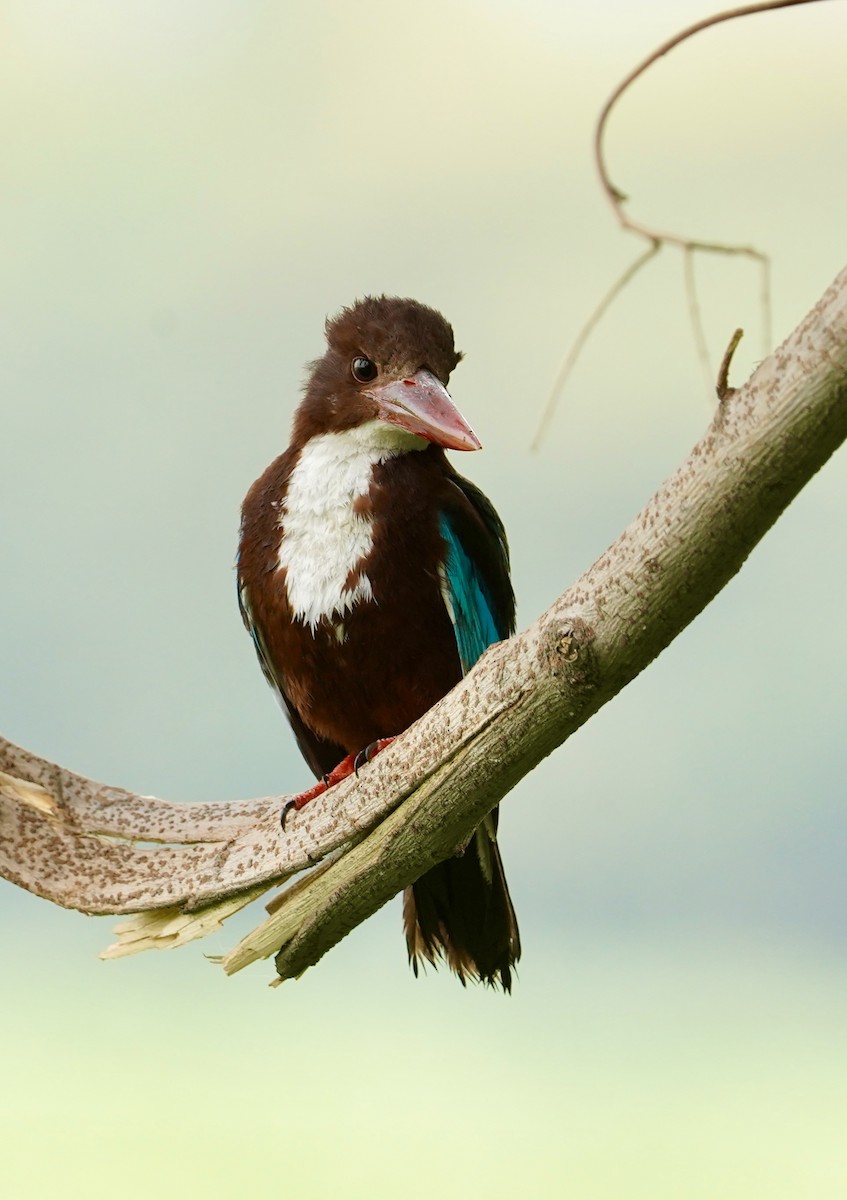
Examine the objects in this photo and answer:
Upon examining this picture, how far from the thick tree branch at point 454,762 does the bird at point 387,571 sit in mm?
215

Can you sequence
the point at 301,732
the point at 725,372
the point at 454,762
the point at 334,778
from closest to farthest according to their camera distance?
1. the point at 725,372
2. the point at 454,762
3. the point at 334,778
4. the point at 301,732

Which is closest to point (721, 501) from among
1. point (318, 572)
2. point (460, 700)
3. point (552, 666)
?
point (552, 666)

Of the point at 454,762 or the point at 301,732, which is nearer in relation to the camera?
the point at 454,762

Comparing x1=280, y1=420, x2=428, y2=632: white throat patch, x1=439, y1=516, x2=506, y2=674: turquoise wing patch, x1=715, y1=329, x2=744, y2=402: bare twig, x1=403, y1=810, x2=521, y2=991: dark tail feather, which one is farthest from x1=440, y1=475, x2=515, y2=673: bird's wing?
x1=715, y1=329, x2=744, y2=402: bare twig

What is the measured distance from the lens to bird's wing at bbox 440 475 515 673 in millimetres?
2170

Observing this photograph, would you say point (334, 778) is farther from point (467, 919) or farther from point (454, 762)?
point (454, 762)

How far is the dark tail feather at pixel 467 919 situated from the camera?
7.34 feet

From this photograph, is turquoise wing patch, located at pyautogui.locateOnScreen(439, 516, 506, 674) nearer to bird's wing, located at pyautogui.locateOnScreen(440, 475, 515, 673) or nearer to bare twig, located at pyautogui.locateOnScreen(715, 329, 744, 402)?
bird's wing, located at pyautogui.locateOnScreen(440, 475, 515, 673)

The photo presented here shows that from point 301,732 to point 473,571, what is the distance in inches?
19.9

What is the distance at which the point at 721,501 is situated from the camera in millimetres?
1358

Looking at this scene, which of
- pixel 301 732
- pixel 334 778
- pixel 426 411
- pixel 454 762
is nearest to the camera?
pixel 454 762

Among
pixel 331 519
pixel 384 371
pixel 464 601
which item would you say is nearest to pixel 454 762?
pixel 464 601

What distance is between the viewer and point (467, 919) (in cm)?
227

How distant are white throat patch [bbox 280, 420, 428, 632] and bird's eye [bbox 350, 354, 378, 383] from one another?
0.09 meters
